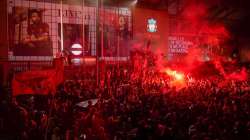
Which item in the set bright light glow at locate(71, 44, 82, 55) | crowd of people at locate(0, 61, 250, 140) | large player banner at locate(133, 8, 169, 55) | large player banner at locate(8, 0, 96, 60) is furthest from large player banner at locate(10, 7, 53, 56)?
crowd of people at locate(0, 61, 250, 140)

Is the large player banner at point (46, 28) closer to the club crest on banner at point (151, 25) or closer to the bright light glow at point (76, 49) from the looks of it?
the bright light glow at point (76, 49)

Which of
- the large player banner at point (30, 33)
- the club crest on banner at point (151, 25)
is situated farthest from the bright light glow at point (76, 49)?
the club crest on banner at point (151, 25)

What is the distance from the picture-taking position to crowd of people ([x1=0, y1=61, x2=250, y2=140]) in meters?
7.91

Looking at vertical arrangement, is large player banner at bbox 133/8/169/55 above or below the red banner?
above

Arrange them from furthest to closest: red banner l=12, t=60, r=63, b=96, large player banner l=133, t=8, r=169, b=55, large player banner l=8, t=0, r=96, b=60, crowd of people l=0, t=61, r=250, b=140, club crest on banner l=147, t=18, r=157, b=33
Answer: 1. club crest on banner l=147, t=18, r=157, b=33
2. large player banner l=133, t=8, r=169, b=55
3. large player banner l=8, t=0, r=96, b=60
4. red banner l=12, t=60, r=63, b=96
5. crowd of people l=0, t=61, r=250, b=140

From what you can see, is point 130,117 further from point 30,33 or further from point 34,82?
point 30,33

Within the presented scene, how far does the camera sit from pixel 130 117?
8867 mm

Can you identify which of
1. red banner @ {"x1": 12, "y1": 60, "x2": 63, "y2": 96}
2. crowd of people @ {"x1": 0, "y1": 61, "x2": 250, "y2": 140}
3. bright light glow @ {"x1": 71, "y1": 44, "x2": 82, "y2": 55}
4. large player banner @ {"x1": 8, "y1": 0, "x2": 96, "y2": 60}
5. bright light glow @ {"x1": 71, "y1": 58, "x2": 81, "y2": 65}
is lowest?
crowd of people @ {"x1": 0, "y1": 61, "x2": 250, "y2": 140}

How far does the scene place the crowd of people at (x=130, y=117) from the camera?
791cm

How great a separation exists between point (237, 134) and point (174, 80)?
8143 mm

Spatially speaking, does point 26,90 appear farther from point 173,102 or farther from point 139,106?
point 173,102

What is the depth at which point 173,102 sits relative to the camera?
10.0 meters

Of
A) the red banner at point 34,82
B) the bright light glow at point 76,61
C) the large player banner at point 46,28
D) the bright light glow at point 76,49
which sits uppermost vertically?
the large player banner at point 46,28

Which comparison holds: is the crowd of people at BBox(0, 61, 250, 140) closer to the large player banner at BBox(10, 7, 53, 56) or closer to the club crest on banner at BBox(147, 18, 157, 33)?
the large player banner at BBox(10, 7, 53, 56)
